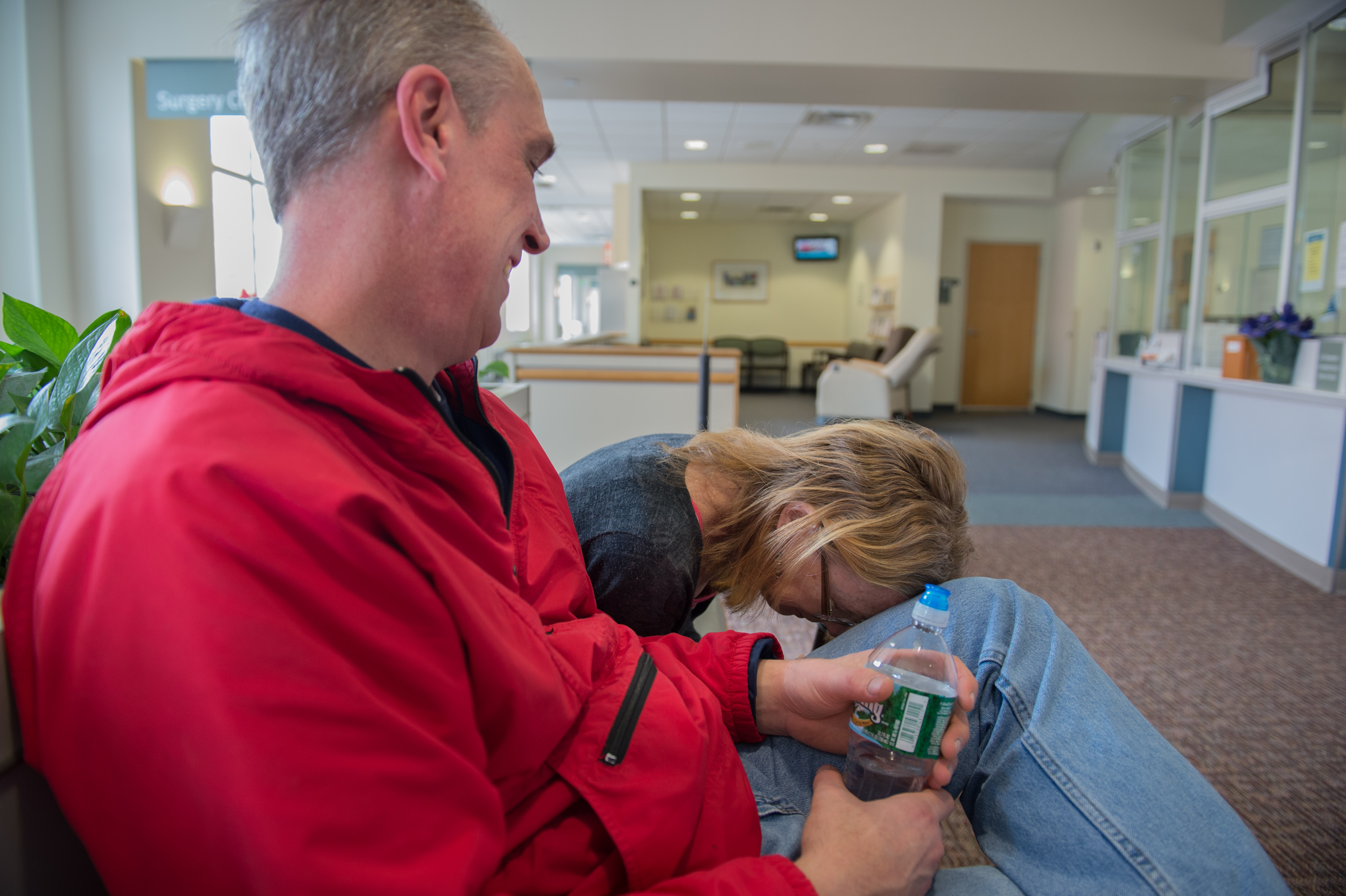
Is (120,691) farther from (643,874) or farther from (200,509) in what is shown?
(643,874)

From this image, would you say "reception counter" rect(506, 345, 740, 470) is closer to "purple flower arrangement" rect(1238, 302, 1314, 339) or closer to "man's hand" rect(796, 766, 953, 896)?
"purple flower arrangement" rect(1238, 302, 1314, 339)

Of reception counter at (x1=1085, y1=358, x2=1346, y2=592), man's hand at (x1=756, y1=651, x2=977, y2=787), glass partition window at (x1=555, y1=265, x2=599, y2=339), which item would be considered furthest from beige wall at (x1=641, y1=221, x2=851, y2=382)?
man's hand at (x1=756, y1=651, x2=977, y2=787)

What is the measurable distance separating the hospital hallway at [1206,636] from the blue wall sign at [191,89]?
3.35 meters

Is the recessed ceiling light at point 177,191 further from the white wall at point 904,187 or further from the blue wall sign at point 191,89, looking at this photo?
the white wall at point 904,187

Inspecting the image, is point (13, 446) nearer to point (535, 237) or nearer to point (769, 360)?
point (535, 237)

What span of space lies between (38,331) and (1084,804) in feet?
3.96

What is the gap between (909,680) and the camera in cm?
87

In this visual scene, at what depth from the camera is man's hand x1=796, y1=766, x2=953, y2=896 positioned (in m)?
0.72

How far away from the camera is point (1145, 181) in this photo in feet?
18.7

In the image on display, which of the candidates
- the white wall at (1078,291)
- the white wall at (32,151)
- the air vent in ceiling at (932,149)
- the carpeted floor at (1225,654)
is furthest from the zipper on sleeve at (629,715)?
the white wall at (1078,291)

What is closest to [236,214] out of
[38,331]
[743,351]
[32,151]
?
[32,151]

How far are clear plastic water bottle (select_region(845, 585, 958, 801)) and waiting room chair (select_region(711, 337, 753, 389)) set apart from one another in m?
10.6

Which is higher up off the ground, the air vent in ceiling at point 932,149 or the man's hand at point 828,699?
the air vent in ceiling at point 932,149

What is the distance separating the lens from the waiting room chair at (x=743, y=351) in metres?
11.5
